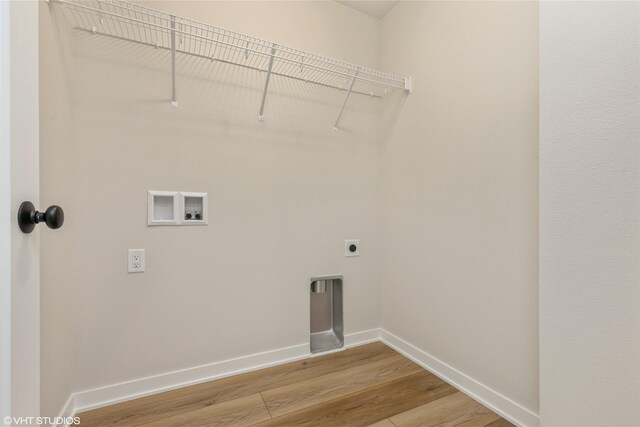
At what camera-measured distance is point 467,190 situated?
4.95 feet

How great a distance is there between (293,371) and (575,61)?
6.53 ft

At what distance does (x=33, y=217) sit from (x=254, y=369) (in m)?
1.49

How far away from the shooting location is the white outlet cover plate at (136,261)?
144 cm

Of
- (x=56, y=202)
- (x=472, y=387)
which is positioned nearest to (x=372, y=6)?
(x=56, y=202)

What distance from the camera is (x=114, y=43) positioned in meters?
1.40

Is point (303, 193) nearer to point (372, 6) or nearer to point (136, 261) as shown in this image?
point (136, 261)

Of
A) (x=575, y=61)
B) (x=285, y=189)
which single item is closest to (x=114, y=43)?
(x=285, y=189)

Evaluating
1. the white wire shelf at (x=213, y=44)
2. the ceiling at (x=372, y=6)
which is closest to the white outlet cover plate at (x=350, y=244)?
the white wire shelf at (x=213, y=44)

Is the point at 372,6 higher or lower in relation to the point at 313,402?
higher

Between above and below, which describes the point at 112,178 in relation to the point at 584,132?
below

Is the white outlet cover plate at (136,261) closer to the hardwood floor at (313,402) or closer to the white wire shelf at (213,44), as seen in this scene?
the hardwood floor at (313,402)

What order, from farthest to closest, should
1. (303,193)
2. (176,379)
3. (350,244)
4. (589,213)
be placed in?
(350,244) → (303,193) → (176,379) → (589,213)

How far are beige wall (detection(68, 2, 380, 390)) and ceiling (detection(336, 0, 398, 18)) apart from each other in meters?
0.04

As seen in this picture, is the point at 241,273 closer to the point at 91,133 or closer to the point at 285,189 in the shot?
the point at 285,189
